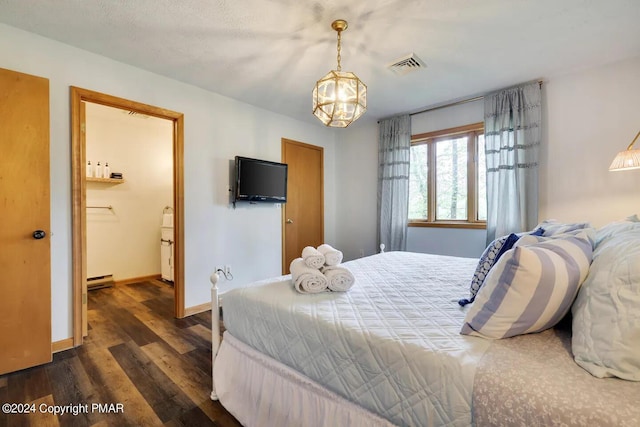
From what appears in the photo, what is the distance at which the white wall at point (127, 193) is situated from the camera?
13.2ft

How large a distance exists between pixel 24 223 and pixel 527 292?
301 cm

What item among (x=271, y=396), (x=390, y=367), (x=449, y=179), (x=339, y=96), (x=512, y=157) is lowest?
(x=271, y=396)

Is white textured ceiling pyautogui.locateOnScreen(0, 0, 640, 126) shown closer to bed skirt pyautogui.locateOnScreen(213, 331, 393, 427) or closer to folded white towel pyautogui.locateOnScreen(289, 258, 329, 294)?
folded white towel pyautogui.locateOnScreen(289, 258, 329, 294)

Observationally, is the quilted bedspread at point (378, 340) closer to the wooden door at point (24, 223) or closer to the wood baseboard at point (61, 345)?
the wooden door at point (24, 223)

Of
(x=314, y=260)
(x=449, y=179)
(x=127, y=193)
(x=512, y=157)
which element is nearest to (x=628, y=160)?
(x=512, y=157)

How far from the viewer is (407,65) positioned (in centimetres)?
258

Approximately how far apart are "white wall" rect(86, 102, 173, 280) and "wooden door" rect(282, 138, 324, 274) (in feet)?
7.05

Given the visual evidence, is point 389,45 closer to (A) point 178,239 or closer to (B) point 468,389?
(B) point 468,389

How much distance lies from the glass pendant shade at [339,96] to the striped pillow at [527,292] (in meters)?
1.36

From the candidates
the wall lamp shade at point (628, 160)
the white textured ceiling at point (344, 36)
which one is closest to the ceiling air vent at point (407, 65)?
the white textured ceiling at point (344, 36)

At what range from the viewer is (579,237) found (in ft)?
3.89

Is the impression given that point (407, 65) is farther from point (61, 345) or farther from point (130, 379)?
point (61, 345)

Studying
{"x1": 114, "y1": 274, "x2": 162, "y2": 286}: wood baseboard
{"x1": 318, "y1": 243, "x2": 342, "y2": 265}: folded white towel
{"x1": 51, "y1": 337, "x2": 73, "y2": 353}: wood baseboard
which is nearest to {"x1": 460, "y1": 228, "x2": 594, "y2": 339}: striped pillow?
{"x1": 318, "y1": 243, "x2": 342, "y2": 265}: folded white towel

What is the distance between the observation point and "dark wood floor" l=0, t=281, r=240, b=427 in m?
1.54
